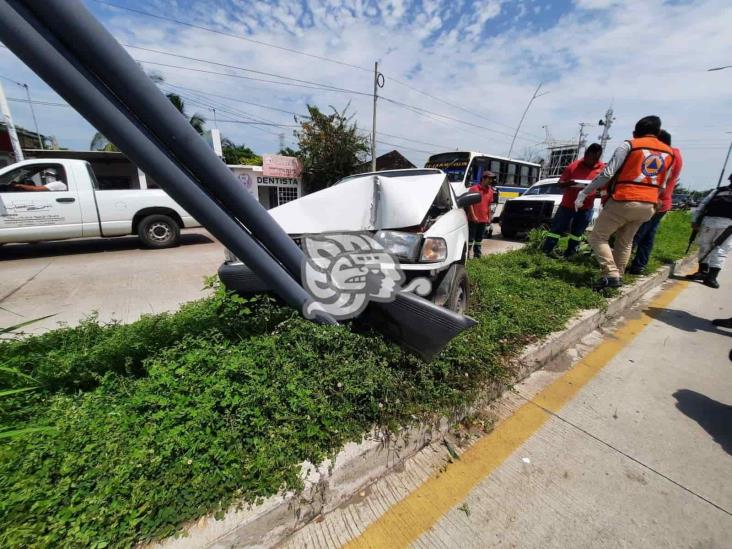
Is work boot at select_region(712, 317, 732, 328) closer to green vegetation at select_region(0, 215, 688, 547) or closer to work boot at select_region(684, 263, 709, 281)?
work boot at select_region(684, 263, 709, 281)

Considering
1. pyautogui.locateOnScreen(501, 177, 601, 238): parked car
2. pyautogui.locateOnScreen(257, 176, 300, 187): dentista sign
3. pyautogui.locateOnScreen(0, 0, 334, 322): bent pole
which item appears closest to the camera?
pyautogui.locateOnScreen(0, 0, 334, 322): bent pole

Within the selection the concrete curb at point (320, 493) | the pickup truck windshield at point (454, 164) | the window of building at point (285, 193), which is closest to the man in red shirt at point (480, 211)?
the concrete curb at point (320, 493)

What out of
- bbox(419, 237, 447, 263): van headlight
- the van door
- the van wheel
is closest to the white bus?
the van wheel

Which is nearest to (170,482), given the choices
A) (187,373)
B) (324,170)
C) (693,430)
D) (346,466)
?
(187,373)

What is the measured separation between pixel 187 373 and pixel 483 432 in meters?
1.92

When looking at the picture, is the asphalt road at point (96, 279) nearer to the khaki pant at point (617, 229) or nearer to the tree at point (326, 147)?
the khaki pant at point (617, 229)

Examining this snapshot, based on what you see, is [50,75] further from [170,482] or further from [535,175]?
[535,175]

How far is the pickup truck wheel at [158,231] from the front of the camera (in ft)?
22.3

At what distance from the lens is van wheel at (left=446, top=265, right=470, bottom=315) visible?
106 inches

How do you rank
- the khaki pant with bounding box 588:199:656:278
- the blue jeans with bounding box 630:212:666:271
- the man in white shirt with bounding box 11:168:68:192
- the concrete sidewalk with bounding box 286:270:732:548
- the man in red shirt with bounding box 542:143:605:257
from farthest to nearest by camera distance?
1. the man in white shirt with bounding box 11:168:68:192
2. the man in red shirt with bounding box 542:143:605:257
3. the blue jeans with bounding box 630:212:666:271
4. the khaki pant with bounding box 588:199:656:278
5. the concrete sidewalk with bounding box 286:270:732:548

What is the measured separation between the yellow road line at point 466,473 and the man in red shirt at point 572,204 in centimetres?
349

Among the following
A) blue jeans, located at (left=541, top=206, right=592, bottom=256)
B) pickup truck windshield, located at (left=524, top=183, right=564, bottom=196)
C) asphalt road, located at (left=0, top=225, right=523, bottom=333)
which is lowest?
asphalt road, located at (left=0, top=225, right=523, bottom=333)

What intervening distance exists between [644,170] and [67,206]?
9305 millimetres

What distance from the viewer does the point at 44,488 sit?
3.97 feet
